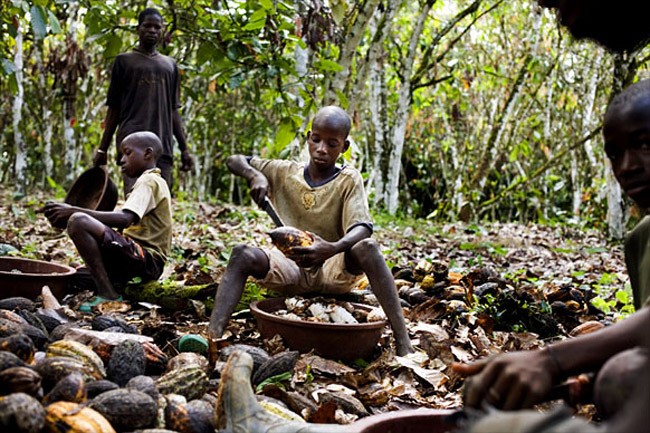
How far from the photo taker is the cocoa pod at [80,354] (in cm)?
206

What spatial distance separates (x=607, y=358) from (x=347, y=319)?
5.76 ft

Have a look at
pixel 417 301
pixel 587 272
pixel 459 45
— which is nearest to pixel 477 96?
pixel 459 45

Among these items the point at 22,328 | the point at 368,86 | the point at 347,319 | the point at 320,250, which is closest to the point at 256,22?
the point at 320,250

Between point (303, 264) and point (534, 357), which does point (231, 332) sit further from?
point (534, 357)

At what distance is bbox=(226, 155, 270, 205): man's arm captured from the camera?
3.38 m

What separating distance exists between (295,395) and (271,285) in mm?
1186

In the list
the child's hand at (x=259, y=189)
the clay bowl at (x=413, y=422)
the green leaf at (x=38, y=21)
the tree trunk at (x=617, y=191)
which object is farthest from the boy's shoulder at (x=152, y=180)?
the tree trunk at (x=617, y=191)

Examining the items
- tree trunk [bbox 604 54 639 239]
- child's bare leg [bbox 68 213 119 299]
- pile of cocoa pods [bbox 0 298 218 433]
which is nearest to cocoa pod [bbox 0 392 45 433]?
pile of cocoa pods [bbox 0 298 218 433]

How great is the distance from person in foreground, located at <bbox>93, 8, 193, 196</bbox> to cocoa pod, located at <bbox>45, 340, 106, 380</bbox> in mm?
3266

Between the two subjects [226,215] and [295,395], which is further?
[226,215]

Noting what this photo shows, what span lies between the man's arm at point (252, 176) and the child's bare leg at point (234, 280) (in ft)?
1.02

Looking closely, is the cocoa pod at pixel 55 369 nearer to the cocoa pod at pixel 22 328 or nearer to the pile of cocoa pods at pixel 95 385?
the pile of cocoa pods at pixel 95 385

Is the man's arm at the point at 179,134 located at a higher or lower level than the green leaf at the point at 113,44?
lower

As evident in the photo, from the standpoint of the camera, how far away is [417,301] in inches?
157
